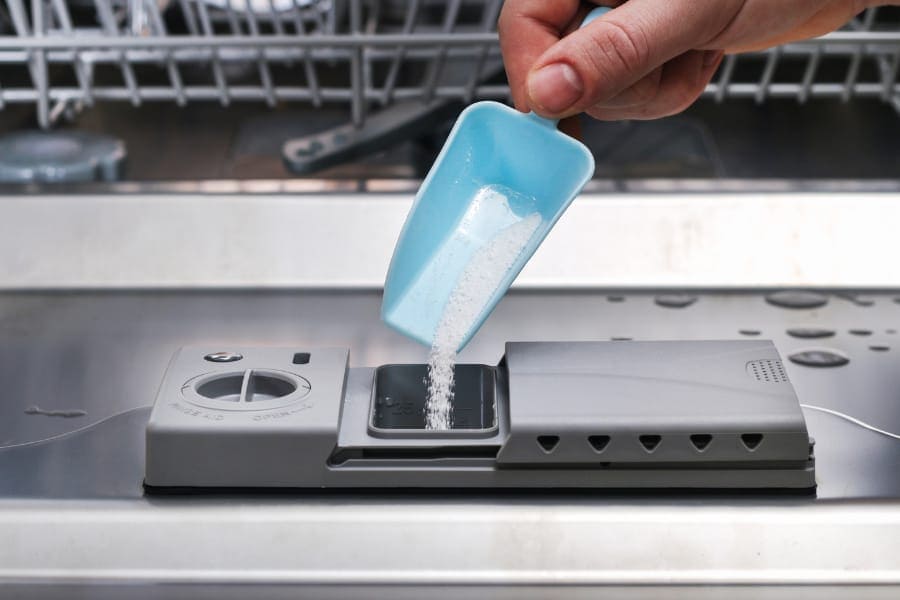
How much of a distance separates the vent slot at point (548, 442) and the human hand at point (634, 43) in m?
0.19

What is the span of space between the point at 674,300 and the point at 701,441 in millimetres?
257

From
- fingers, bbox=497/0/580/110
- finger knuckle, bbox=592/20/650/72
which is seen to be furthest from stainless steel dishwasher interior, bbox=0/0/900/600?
finger knuckle, bbox=592/20/650/72

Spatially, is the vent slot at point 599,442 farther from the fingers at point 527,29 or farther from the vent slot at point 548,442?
the fingers at point 527,29

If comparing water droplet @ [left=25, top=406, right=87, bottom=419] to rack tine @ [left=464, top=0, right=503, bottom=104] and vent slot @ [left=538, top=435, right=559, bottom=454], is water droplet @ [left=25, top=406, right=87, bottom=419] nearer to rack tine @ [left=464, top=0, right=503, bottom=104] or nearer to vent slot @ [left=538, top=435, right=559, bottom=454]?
vent slot @ [left=538, top=435, right=559, bottom=454]

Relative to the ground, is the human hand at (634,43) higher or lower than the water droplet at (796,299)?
higher

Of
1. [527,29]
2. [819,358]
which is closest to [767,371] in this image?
[819,358]

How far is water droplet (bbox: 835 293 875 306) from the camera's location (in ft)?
2.51

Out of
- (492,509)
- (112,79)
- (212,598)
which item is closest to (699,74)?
(492,509)

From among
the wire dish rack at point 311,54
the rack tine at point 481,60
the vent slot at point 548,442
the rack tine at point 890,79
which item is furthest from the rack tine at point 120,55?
the rack tine at point 890,79

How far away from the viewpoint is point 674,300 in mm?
771

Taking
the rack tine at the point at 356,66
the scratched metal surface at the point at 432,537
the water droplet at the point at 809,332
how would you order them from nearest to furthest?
the scratched metal surface at the point at 432,537 < the water droplet at the point at 809,332 < the rack tine at the point at 356,66

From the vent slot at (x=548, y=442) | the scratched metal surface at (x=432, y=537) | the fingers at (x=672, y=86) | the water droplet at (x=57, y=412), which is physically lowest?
the scratched metal surface at (x=432, y=537)

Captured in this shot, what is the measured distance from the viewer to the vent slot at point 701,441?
525mm

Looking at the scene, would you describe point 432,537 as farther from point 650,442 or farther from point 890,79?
point 890,79
